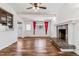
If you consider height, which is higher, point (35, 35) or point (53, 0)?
point (53, 0)

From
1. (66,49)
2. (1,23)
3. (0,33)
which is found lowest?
(66,49)

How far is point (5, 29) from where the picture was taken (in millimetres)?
4062

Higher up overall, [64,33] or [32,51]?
[64,33]

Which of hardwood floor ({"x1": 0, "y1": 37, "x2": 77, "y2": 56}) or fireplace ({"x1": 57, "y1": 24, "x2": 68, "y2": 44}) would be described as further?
fireplace ({"x1": 57, "y1": 24, "x2": 68, "y2": 44})

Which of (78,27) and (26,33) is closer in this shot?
(78,27)

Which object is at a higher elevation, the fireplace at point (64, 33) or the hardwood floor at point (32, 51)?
the fireplace at point (64, 33)

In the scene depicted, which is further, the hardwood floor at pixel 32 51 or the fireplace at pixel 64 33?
the fireplace at pixel 64 33

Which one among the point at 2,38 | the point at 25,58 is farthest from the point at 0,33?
the point at 25,58

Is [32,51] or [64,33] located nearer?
[32,51]

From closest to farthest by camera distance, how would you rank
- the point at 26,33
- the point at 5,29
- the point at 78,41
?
1. the point at 78,41
2. the point at 5,29
3. the point at 26,33

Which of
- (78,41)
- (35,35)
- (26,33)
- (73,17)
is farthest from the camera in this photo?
(26,33)

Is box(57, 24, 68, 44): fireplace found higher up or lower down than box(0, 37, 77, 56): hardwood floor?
higher up

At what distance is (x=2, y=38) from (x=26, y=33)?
18.7 ft

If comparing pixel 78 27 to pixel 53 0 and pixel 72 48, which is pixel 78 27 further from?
pixel 53 0
